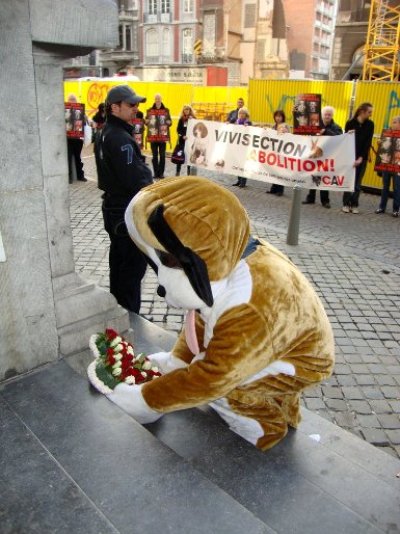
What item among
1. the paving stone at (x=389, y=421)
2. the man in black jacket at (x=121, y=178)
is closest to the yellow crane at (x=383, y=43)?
Result: the man in black jacket at (x=121, y=178)

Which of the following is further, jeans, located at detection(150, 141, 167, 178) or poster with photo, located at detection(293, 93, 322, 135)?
jeans, located at detection(150, 141, 167, 178)

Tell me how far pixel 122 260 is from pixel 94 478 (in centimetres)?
240

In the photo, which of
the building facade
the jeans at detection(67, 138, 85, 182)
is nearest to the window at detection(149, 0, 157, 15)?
the building facade

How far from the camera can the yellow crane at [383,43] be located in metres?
28.0

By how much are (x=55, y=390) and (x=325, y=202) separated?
8.59 metres

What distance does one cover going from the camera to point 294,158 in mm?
7711

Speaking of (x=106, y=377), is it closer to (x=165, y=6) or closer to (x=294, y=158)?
(x=294, y=158)

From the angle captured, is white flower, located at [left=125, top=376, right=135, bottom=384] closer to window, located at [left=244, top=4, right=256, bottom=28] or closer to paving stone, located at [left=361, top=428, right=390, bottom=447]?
paving stone, located at [left=361, top=428, right=390, bottom=447]

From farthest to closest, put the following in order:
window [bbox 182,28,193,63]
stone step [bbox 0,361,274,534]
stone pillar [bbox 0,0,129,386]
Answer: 1. window [bbox 182,28,193,63]
2. stone pillar [bbox 0,0,129,386]
3. stone step [bbox 0,361,274,534]

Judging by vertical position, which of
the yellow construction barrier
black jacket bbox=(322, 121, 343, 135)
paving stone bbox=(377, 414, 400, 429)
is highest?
the yellow construction barrier

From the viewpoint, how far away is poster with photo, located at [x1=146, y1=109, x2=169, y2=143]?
12.4 meters

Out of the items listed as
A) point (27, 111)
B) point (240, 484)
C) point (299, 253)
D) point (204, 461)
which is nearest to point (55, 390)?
point (204, 461)

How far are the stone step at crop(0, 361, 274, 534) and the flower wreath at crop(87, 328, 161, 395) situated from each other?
104 mm

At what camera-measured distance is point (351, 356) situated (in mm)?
4367
